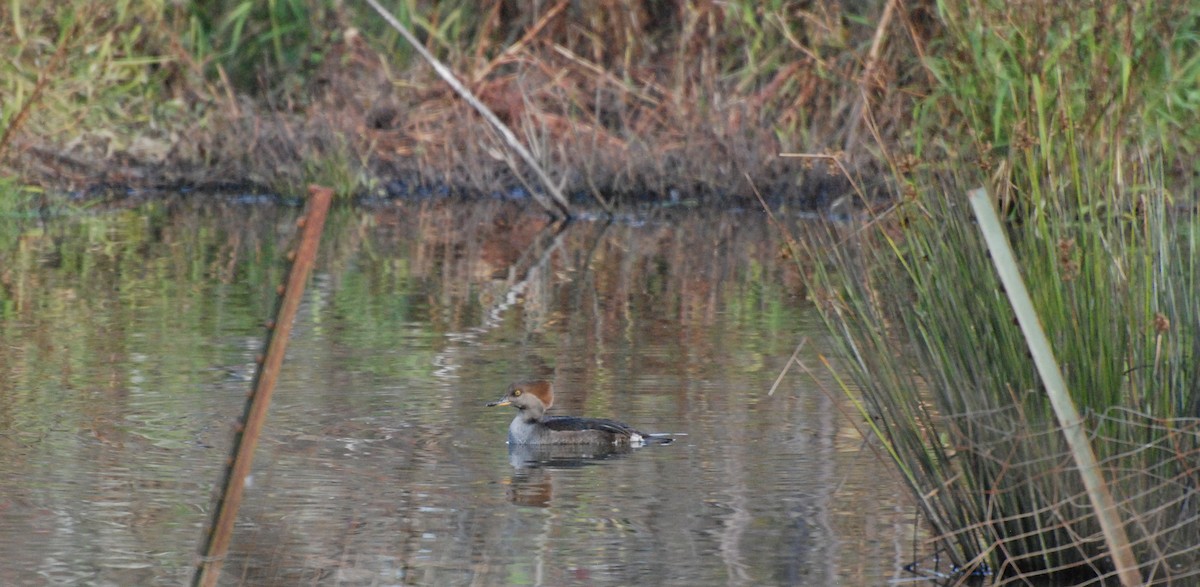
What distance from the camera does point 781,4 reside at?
18172 mm

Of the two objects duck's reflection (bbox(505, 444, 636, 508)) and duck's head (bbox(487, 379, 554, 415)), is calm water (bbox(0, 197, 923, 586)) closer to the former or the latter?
duck's reflection (bbox(505, 444, 636, 508))

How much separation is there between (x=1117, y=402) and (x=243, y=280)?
306 inches

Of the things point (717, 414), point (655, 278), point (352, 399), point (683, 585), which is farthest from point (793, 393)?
point (655, 278)

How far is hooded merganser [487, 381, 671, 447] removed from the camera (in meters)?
6.89

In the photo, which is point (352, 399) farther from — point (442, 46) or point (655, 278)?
point (442, 46)

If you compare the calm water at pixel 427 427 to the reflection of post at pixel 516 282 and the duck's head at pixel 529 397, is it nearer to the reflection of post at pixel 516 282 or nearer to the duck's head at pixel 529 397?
the reflection of post at pixel 516 282

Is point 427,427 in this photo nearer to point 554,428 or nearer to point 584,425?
point 554,428

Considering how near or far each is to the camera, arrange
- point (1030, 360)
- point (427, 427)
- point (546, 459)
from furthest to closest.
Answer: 1. point (427, 427)
2. point (546, 459)
3. point (1030, 360)

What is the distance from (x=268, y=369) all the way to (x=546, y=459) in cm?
386

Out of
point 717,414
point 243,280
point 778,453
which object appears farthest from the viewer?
point 243,280

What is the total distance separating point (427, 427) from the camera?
7137mm

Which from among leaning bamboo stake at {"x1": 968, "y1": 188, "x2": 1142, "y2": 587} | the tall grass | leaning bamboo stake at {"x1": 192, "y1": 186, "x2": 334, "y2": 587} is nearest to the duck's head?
the tall grass

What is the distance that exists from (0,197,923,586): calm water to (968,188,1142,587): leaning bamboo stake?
1022 mm

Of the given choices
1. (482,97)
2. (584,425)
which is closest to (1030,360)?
(584,425)
